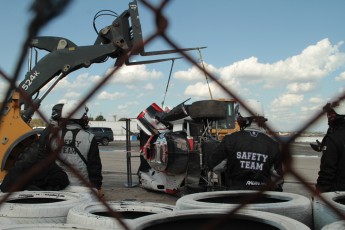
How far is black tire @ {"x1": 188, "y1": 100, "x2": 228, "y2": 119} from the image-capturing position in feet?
23.9

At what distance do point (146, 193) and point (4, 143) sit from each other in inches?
119

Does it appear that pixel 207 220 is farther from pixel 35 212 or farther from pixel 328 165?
pixel 328 165

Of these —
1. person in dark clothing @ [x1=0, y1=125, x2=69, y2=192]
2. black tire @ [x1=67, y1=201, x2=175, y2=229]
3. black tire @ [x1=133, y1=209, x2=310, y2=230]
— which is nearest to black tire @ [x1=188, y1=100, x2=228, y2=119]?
person in dark clothing @ [x1=0, y1=125, x2=69, y2=192]

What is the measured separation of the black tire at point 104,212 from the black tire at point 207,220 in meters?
0.16

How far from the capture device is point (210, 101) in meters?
7.27

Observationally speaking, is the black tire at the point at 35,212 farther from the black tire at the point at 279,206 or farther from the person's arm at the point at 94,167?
→ the person's arm at the point at 94,167

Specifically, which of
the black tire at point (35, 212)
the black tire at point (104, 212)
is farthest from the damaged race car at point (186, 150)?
the black tire at point (35, 212)

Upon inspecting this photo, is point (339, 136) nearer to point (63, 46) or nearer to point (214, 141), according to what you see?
point (214, 141)

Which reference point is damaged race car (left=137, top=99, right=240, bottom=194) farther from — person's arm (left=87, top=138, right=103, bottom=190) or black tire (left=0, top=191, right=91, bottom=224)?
black tire (left=0, top=191, right=91, bottom=224)

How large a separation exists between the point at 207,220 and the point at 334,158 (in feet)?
8.27

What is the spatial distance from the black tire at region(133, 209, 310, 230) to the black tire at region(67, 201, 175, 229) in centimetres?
16

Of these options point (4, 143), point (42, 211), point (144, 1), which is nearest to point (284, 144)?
point (144, 1)

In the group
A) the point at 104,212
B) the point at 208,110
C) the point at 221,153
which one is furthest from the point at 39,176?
the point at 208,110

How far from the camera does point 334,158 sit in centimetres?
457
